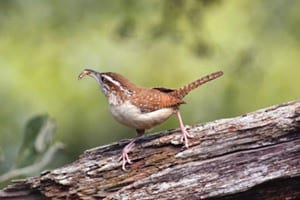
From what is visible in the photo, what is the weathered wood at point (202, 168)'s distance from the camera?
4.46 m

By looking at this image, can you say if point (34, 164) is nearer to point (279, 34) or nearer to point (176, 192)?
point (176, 192)

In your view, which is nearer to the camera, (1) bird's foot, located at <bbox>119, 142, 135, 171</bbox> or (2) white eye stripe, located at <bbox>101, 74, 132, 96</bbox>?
(1) bird's foot, located at <bbox>119, 142, 135, 171</bbox>

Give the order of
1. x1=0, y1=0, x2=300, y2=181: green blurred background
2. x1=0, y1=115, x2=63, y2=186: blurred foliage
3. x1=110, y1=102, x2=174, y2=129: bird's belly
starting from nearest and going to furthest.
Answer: x1=110, y1=102, x2=174, y2=129: bird's belly, x1=0, y1=115, x2=63, y2=186: blurred foliage, x1=0, y1=0, x2=300, y2=181: green blurred background

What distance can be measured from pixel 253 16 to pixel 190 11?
160cm

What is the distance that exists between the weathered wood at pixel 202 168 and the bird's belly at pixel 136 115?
0.14 m

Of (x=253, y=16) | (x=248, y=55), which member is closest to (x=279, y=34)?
(x=253, y=16)

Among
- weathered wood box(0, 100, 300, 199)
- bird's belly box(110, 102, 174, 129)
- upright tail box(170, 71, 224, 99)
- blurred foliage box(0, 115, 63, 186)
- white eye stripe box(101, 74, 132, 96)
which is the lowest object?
weathered wood box(0, 100, 300, 199)

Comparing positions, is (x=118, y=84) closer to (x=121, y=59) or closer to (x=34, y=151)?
(x=34, y=151)

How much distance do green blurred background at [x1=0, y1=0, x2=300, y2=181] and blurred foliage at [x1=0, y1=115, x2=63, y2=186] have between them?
287 cm

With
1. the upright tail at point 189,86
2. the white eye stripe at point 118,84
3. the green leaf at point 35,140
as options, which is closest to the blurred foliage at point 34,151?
the green leaf at point 35,140

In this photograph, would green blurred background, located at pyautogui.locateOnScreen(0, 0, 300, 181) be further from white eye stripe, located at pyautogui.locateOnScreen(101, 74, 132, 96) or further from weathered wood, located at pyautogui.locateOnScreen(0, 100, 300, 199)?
weathered wood, located at pyautogui.locateOnScreen(0, 100, 300, 199)

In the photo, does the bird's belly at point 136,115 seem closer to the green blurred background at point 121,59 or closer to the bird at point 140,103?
the bird at point 140,103

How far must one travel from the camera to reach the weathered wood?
446cm

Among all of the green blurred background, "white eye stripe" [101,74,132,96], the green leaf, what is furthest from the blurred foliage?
the green blurred background
